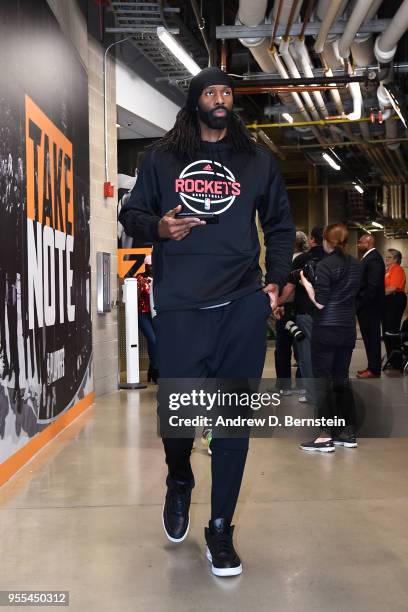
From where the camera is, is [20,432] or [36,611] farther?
[20,432]

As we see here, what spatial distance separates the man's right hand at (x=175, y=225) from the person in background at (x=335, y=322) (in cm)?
238

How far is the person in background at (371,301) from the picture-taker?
7559 mm

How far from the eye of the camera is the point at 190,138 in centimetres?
245

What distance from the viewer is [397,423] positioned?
529 centimetres

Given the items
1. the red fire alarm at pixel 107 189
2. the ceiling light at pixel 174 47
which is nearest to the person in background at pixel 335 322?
the ceiling light at pixel 174 47

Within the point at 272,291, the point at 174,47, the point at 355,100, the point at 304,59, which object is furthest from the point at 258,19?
the point at 272,291

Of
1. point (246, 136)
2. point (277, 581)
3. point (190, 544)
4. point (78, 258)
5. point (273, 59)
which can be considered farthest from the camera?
point (273, 59)

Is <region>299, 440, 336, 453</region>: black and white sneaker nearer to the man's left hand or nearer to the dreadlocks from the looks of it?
the man's left hand

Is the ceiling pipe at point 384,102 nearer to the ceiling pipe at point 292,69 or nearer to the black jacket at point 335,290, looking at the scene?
the ceiling pipe at point 292,69

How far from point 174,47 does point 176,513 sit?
484 cm

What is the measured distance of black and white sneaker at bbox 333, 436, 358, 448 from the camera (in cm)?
446

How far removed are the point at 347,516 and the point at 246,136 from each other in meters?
1.55

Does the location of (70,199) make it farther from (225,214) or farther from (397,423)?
(225,214)

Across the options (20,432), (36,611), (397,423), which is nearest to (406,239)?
(397,423)
